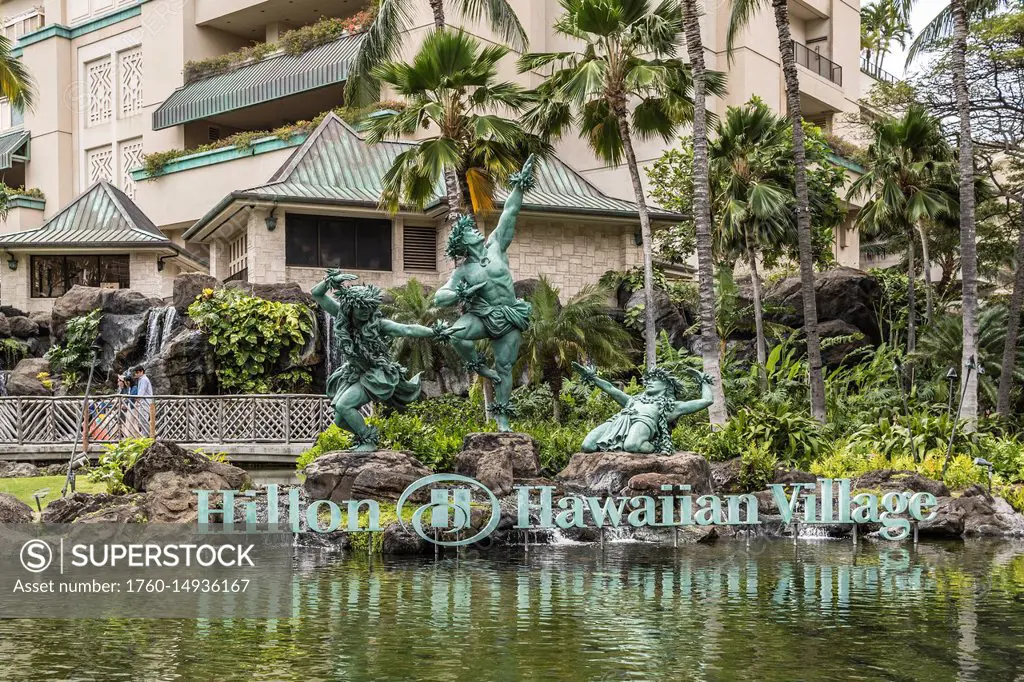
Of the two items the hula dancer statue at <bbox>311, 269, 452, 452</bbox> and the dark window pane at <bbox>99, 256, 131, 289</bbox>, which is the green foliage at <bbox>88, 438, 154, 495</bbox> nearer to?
the hula dancer statue at <bbox>311, 269, 452, 452</bbox>

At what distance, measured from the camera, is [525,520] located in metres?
13.6

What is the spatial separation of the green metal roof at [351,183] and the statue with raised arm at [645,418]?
1438 cm

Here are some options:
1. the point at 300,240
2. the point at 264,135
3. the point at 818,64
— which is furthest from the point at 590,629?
the point at 818,64

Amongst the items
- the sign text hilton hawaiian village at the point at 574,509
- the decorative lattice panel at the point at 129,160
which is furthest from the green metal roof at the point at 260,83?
the sign text hilton hawaiian village at the point at 574,509

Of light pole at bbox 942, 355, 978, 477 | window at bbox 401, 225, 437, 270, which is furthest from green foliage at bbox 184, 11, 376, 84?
light pole at bbox 942, 355, 978, 477

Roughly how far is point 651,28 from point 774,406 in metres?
7.61

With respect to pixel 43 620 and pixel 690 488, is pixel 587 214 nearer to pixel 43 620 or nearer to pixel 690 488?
pixel 690 488

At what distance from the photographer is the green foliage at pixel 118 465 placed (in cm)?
1564

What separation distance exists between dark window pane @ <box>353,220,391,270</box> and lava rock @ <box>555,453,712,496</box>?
56.5 feet

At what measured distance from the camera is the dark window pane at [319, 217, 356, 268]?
3100 centimetres

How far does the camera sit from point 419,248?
3200cm

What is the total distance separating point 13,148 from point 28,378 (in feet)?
75.8

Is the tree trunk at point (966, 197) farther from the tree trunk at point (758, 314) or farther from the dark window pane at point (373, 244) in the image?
the dark window pane at point (373, 244)

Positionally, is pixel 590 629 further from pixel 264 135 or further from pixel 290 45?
pixel 290 45
